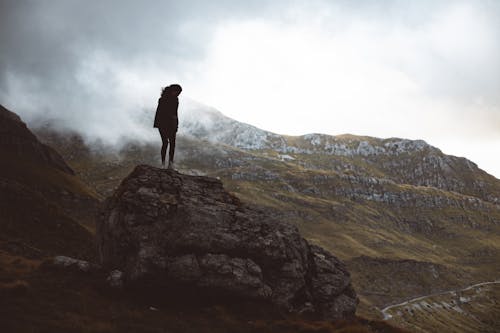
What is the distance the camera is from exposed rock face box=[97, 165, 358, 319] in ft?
72.9

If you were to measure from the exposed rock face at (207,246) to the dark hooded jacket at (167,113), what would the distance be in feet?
11.6

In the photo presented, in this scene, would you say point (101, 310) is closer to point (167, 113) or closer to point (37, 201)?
point (167, 113)

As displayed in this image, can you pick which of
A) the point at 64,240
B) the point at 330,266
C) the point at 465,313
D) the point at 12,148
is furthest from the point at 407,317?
the point at 12,148

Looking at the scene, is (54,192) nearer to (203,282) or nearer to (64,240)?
(64,240)

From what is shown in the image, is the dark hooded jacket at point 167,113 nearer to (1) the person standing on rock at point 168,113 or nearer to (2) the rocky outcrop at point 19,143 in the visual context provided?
(1) the person standing on rock at point 168,113

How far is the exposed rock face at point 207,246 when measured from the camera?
875 inches

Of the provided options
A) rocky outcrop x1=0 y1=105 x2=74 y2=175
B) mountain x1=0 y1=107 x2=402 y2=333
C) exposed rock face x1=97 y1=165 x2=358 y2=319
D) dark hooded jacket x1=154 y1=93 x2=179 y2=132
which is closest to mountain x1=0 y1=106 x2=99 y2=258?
rocky outcrop x1=0 y1=105 x2=74 y2=175

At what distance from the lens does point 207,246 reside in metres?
23.4

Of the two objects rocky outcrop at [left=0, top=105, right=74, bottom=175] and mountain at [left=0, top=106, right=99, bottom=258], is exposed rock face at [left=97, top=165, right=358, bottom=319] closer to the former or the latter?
mountain at [left=0, top=106, right=99, bottom=258]

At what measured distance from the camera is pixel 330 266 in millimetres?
29734

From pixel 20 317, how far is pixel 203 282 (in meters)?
9.53

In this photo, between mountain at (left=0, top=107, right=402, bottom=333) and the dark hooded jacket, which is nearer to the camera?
→ mountain at (left=0, top=107, right=402, bottom=333)

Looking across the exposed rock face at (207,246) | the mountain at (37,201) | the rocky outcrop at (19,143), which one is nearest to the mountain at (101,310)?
the exposed rock face at (207,246)

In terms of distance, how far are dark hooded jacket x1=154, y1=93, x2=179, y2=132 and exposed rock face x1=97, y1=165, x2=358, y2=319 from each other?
3.53 metres
